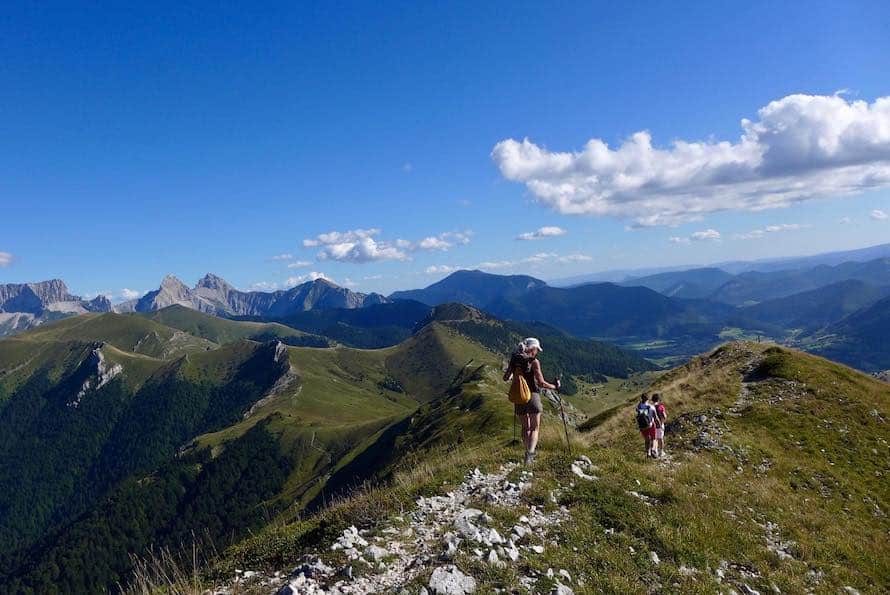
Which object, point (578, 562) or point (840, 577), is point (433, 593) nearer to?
point (578, 562)

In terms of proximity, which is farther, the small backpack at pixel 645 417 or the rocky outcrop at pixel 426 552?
the small backpack at pixel 645 417

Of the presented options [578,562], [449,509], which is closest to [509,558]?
[578,562]

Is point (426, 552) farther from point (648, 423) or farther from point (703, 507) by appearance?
point (648, 423)

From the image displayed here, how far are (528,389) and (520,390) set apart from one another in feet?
1.21

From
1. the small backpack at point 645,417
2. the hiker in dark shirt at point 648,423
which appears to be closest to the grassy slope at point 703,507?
the hiker in dark shirt at point 648,423

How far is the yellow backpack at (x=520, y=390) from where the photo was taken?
1681 cm

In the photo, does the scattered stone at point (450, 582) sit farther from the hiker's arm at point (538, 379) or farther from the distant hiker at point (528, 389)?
the hiker's arm at point (538, 379)

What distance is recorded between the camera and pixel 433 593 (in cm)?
914

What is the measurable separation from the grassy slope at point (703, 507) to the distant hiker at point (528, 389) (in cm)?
94

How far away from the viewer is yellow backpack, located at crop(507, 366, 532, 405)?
16812 millimetres

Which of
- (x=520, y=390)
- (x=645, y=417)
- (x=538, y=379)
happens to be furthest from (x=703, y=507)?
(x=645, y=417)

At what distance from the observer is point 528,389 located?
673 inches

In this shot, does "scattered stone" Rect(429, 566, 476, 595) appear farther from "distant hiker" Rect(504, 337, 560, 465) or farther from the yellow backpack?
the yellow backpack

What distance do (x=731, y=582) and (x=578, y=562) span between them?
13.5 ft
